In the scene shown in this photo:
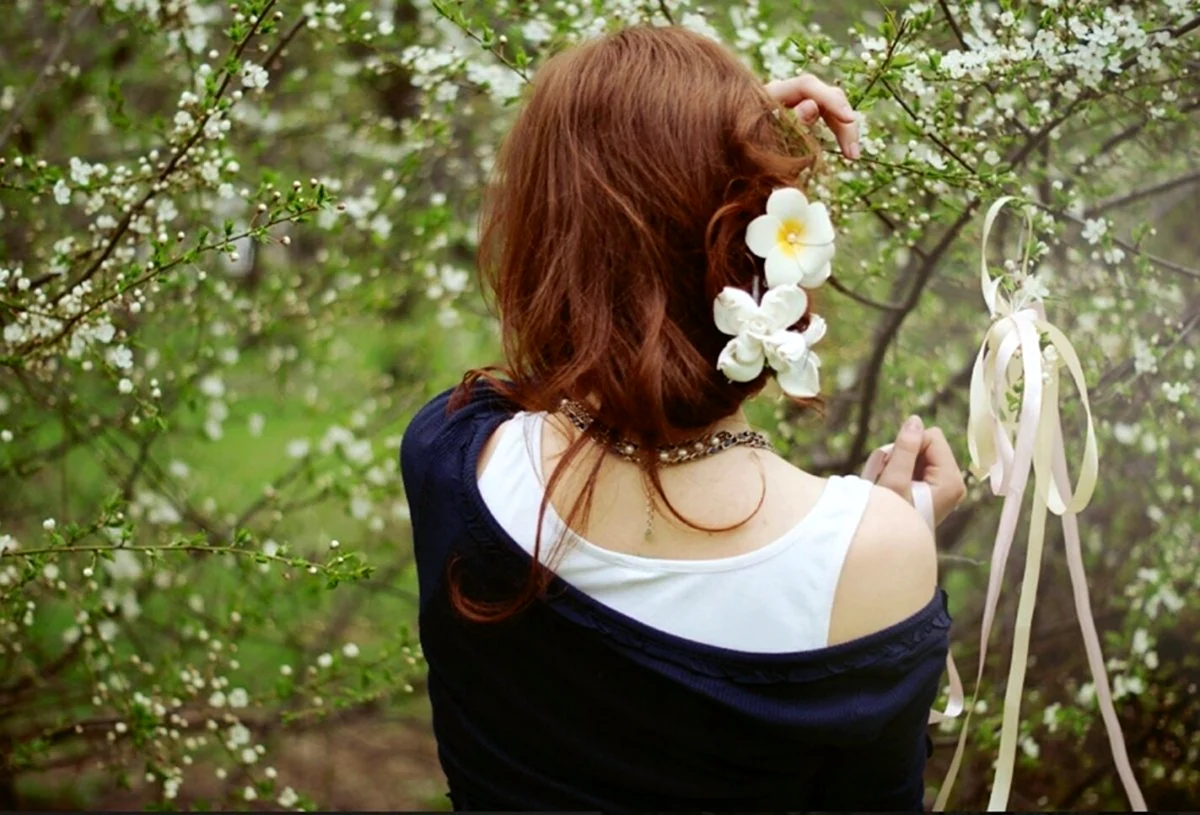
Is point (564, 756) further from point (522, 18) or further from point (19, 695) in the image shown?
point (19, 695)

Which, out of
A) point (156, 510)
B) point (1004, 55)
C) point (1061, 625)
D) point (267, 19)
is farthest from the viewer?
point (156, 510)

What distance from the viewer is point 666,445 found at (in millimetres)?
1353

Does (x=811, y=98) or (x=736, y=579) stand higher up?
(x=811, y=98)

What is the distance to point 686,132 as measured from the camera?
4.41ft

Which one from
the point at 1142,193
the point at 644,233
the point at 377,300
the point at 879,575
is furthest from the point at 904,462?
the point at 377,300

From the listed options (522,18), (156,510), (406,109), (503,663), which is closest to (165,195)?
(522,18)

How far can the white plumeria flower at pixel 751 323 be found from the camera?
1296 mm

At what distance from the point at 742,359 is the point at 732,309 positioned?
0.19 feet

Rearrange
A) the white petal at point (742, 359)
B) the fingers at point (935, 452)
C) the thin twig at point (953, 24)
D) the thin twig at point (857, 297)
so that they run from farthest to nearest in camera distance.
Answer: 1. the thin twig at point (857, 297)
2. the thin twig at point (953, 24)
3. the fingers at point (935, 452)
4. the white petal at point (742, 359)

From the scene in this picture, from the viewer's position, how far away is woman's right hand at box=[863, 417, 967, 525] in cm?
152

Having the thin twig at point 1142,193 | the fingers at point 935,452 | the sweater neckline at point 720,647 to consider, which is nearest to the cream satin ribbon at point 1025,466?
the fingers at point 935,452

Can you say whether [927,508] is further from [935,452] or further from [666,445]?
Result: [666,445]

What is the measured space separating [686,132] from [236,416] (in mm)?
2525

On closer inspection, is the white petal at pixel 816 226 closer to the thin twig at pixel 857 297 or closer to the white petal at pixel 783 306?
the white petal at pixel 783 306
